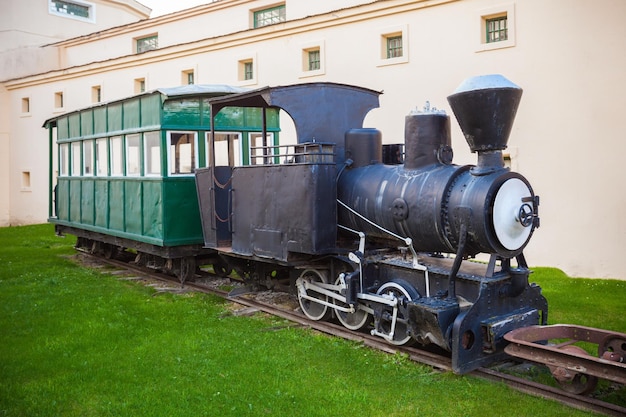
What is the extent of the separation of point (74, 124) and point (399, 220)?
1028 centimetres

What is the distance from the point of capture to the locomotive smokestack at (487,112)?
19.2ft

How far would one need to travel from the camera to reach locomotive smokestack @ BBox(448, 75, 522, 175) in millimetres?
5863

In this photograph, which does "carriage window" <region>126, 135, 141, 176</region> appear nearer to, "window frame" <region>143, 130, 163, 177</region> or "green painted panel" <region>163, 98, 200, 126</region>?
"window frame" <region>143, 130, 163, 177</region>

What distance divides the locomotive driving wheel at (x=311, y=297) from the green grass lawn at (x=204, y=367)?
485mm

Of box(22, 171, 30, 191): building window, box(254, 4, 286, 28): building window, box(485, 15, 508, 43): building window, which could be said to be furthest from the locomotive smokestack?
box(22, 171, 30, 191): building window

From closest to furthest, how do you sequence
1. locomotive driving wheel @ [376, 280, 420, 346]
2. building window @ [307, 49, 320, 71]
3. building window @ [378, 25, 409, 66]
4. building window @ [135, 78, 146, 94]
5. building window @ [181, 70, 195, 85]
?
locomotive driving wheel @ [376, 280, 420, 346]
building window @ [378, 25, 409, 66]
building window @ [307, 49, 320, 71]
building window @ [181, 70, 195, 85]
building window @ [135, 78, 146, 94]

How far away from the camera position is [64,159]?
49.9ft

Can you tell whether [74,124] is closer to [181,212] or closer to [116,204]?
[116,204]

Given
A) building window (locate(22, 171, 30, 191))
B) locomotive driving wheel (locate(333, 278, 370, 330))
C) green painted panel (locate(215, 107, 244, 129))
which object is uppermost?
green painted panel (locate(215, 107, 244, 129))

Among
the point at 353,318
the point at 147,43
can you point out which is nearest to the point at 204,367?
the point at 353,318

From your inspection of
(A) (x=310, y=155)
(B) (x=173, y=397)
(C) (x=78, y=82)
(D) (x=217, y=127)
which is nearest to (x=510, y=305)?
(A) (x=310, y=155)

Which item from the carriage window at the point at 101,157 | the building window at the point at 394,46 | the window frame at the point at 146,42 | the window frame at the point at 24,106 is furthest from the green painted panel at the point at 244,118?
the window frame at the point at 24,106

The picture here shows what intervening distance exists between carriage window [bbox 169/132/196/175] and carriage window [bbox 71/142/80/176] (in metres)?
4.66

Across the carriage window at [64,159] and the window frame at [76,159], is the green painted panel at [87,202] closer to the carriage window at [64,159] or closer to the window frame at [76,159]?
the window frame at [76,159]
